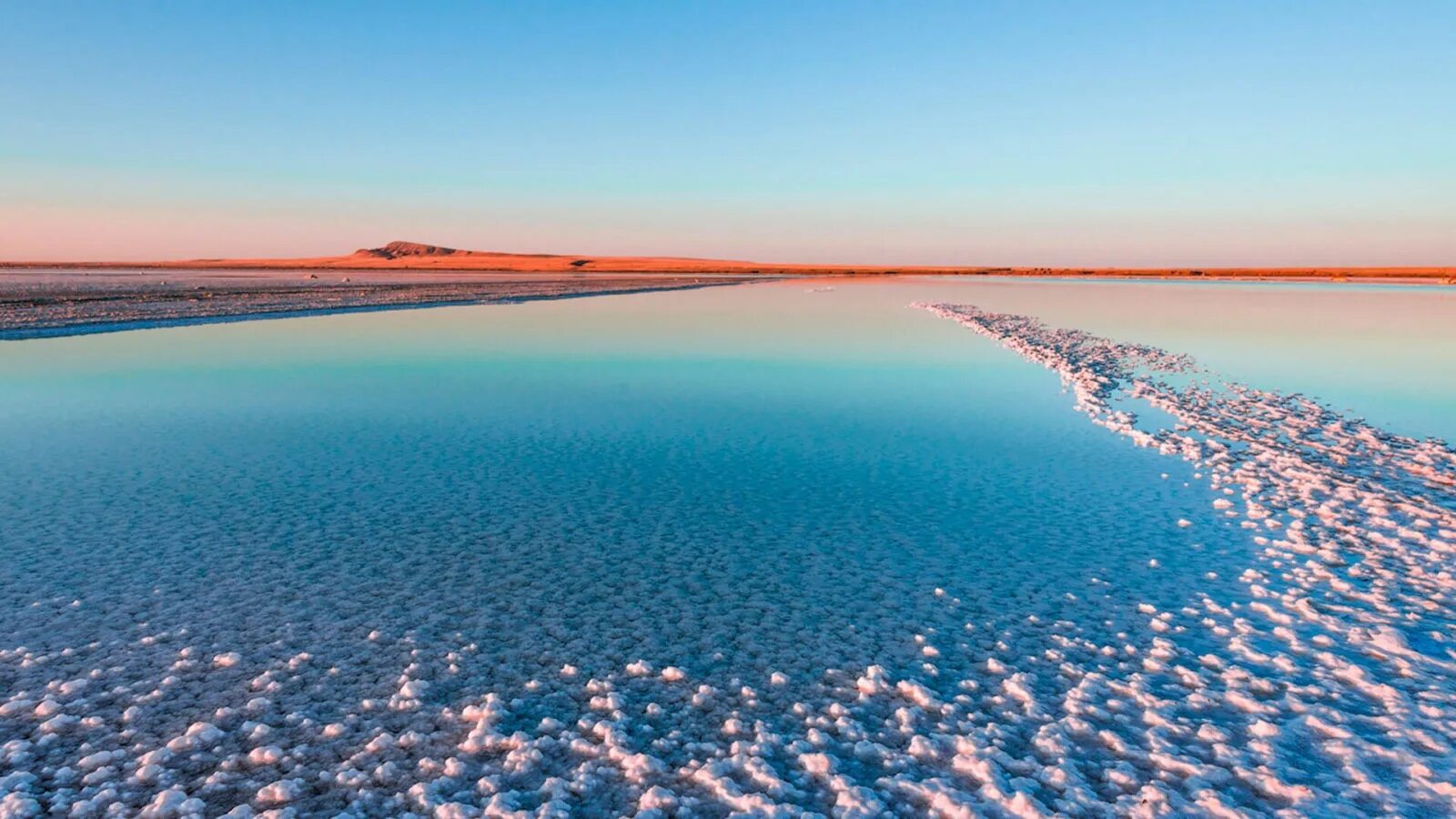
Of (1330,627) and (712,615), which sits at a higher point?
(712,615)

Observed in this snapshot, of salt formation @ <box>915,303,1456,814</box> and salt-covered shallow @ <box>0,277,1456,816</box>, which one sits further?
salt formation @ <box>915,303,1456,814</box>

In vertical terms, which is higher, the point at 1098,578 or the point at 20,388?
the point at 20,388

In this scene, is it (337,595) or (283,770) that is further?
(337,595)

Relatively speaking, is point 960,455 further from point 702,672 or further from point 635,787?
point 635,787

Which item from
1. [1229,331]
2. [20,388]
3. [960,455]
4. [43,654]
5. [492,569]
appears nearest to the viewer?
[43,654]

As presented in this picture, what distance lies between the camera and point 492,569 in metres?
6.48

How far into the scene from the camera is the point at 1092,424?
42.1ft

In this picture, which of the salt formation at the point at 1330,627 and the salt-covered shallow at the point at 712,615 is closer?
the salt-covered shallow at the point at 712,615

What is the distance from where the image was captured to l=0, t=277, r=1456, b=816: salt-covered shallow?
401 cm

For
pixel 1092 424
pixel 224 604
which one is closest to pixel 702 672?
pixel 224 604

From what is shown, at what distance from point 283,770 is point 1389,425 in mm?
16142

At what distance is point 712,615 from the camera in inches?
227

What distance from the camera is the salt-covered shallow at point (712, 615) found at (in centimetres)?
401

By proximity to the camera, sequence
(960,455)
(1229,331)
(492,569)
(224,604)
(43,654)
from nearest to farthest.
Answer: (43,654)
(224,604)
(492,569)
(960,455)
(1229,331)
